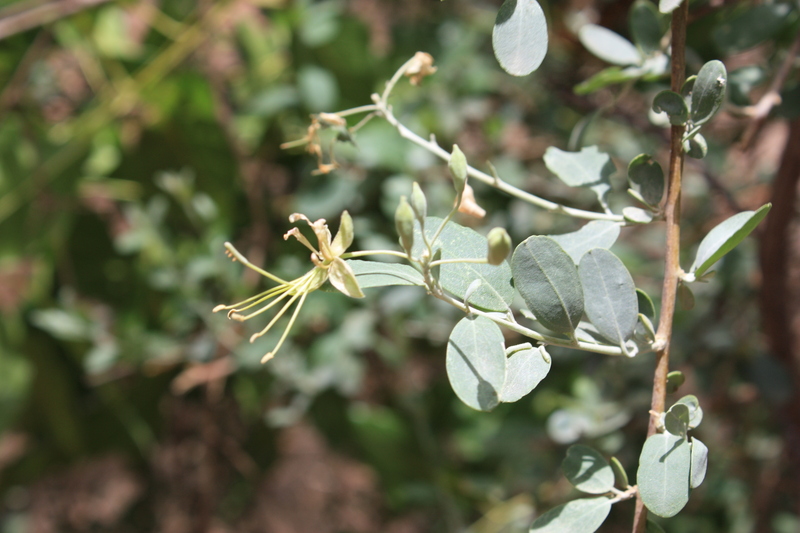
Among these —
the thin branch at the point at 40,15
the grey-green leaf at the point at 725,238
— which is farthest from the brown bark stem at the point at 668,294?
the thin branch at the point at 40,15

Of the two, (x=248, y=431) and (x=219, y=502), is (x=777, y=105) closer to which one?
(x=248, y=431)

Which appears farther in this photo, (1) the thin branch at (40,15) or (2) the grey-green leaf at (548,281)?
(1) the thin branch at (40,15)

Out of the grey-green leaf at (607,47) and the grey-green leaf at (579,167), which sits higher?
the grey-green leaf at (607,47)

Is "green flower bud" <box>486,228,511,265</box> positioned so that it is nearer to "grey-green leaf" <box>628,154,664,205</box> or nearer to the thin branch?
"grey-green leaf" <box>628,154,664,205</box>

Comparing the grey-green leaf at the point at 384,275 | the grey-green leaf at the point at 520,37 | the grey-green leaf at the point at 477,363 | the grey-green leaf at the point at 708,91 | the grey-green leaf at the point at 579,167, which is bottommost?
the grey-green leaf at the point at 477,363

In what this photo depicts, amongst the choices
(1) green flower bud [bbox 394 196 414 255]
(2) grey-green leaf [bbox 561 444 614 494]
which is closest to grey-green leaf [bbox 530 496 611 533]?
(2) grey-green leaf [bbox 561 444 614 494]

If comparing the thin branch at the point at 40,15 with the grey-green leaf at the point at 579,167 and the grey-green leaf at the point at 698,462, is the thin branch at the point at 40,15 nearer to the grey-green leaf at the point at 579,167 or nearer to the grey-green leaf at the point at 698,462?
the grey-green leaf at the point at 579,167
